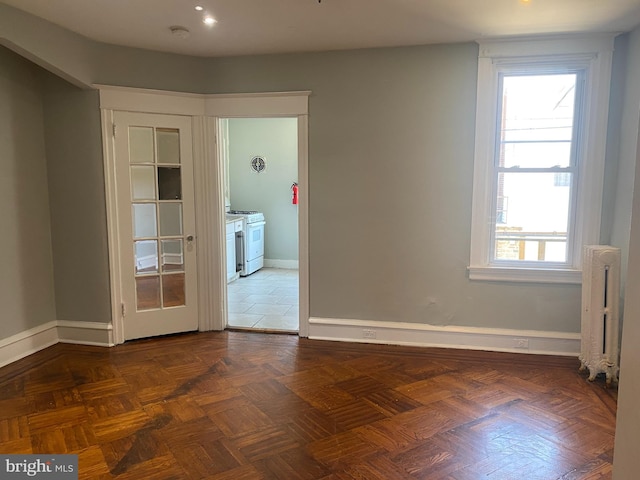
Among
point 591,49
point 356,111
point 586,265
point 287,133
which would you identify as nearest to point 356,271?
point 356,111

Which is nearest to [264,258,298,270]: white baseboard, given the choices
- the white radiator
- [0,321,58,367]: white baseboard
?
[0,321,58,367]: white baseboard

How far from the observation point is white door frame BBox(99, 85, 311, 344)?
3963 mm

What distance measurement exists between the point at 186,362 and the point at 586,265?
3235mm

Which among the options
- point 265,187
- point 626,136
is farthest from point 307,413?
point 265,187

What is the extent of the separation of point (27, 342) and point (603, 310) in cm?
462

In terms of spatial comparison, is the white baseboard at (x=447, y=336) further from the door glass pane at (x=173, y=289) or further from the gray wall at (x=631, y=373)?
the gray wall at (x=631, y=373)

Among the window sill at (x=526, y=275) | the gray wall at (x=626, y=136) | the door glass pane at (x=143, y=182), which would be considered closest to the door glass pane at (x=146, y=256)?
the door glass pane at (x=143, y=182)

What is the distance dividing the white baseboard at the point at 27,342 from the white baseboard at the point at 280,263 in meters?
4.06

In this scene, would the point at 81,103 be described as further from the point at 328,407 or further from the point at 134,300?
the point at 328,407

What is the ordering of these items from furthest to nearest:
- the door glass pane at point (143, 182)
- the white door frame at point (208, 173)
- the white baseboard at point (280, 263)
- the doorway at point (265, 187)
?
1. the white baseboard at point (280, 263)
2. the doorway at point (265, 187)
3. the door glass pane at point (143, 182)
4. the white door frame at point (208, 173)

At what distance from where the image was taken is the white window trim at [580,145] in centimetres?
356

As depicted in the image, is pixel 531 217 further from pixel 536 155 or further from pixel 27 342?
pixel 27 342

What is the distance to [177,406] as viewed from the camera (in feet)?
9.76

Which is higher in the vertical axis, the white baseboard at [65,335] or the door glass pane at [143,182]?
the door glass pane at [143,182]
